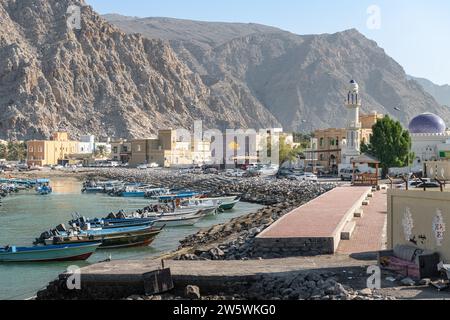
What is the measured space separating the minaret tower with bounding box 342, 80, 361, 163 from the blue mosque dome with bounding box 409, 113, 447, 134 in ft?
23.3

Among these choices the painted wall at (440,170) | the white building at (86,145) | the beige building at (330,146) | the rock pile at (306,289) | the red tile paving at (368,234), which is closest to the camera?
the rock pile at (306,289)

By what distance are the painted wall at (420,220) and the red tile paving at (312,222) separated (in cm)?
207

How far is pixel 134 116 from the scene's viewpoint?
171 metres

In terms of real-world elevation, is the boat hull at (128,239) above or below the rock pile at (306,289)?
below

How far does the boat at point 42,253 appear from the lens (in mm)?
24859

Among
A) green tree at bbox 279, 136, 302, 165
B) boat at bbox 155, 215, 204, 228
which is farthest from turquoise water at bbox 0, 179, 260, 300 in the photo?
green tree at bbox 279, 136, 302, 165

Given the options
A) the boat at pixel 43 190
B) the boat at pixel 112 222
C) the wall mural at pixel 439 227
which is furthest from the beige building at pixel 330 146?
the wall mural at pixel 439 227

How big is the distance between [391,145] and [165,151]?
62009 mm

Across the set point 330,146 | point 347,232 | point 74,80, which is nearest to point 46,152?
point 74,80

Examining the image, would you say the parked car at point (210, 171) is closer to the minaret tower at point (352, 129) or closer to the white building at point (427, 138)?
the minaret tower at point (352, 129)

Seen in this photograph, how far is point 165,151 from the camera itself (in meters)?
116

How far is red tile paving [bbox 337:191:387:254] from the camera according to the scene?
18.5 meters
